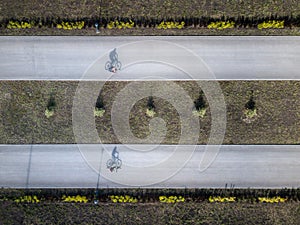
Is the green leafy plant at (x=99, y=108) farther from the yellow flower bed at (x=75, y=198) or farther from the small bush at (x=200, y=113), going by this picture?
the small bush at (x=200, y=113)

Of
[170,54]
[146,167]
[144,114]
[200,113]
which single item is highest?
[170,54]

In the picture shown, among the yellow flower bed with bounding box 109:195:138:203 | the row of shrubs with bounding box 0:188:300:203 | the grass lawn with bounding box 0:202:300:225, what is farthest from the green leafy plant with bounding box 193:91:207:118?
the yellow flower bed with bounding box 109:195:138:203

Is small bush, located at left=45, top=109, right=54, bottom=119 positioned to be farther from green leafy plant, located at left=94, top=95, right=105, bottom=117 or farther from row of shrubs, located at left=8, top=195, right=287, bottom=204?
row of shrubs, located at left=8, top=195, right=287, bottom=204

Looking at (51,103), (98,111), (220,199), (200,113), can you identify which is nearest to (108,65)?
(98,111)

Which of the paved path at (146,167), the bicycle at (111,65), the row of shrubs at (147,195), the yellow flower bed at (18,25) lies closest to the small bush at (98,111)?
the paved path at (146,167)

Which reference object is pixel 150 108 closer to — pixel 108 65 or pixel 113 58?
pixel 108 65

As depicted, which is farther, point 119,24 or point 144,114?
point 144,114
